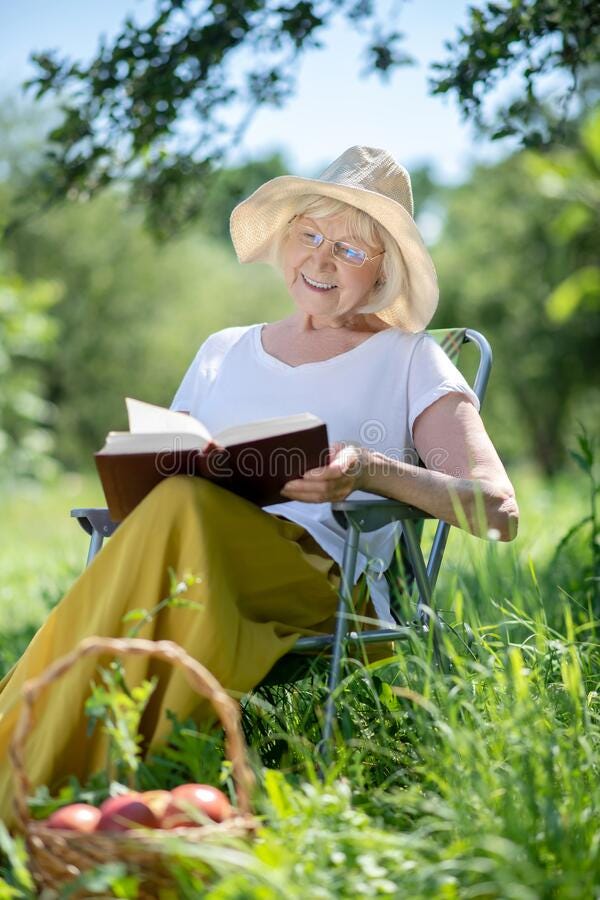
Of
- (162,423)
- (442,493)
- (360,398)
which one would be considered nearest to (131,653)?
(162,423)

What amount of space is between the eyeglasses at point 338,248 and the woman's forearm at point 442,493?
70 centimetres

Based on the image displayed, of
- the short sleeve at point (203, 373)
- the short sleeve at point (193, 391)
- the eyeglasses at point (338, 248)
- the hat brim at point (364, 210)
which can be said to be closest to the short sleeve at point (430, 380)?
the hat brim at point (364, 210)

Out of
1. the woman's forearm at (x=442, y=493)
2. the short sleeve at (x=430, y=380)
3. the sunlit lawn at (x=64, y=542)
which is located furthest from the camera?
the sunlit lawn at (x=64, y=542)

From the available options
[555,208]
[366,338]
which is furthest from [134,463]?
[555,208]

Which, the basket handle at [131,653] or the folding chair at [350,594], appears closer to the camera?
the basket handle at [131,653]

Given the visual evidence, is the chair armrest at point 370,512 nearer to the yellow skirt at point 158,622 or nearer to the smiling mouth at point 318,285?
the yellow skirt at point 158,622

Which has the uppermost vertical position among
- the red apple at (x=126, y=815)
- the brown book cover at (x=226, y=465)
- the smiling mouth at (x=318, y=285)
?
the smiling mouth at (x=318, y=285)

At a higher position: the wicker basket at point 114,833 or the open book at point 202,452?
the open book at point 202,452

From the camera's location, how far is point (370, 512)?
2598 mm

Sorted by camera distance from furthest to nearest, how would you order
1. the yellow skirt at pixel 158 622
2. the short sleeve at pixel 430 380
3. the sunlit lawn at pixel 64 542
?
the sunlit lawn at pixel 64 542 → the short sleeve at pixel 430 380 → the yellow skirt at pixel 158 622

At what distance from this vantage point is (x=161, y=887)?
6.38 ft

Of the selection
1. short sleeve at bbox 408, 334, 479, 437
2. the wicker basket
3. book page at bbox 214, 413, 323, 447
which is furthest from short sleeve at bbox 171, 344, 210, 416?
the wicker basket

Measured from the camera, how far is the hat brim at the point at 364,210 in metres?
3.06

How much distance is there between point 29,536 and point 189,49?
6.22 meters
